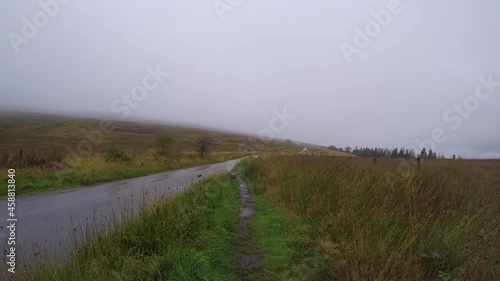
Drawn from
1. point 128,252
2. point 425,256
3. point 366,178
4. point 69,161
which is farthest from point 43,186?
point 425,256

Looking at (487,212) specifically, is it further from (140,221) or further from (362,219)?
(140,221)

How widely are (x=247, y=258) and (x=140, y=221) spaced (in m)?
2.40

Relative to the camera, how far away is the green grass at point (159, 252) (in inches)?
176

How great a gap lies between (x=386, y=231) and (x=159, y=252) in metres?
4.10

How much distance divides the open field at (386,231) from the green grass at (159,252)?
98cm

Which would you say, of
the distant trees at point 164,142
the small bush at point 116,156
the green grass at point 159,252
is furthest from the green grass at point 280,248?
the distant trees at point 164,142

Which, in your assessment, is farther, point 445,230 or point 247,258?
point 247,258

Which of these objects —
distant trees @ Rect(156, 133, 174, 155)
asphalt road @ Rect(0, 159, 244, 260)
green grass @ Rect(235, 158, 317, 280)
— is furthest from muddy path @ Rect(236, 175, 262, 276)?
distant trees @ Rect(156, 133, 174, 155)

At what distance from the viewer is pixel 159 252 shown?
5.48m

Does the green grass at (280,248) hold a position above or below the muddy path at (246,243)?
above

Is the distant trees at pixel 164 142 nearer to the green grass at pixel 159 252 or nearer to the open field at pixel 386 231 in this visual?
the open field at pixel 386 231

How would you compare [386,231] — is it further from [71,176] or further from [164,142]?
[164,142]

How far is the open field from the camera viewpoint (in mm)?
4250

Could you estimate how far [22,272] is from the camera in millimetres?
4176
